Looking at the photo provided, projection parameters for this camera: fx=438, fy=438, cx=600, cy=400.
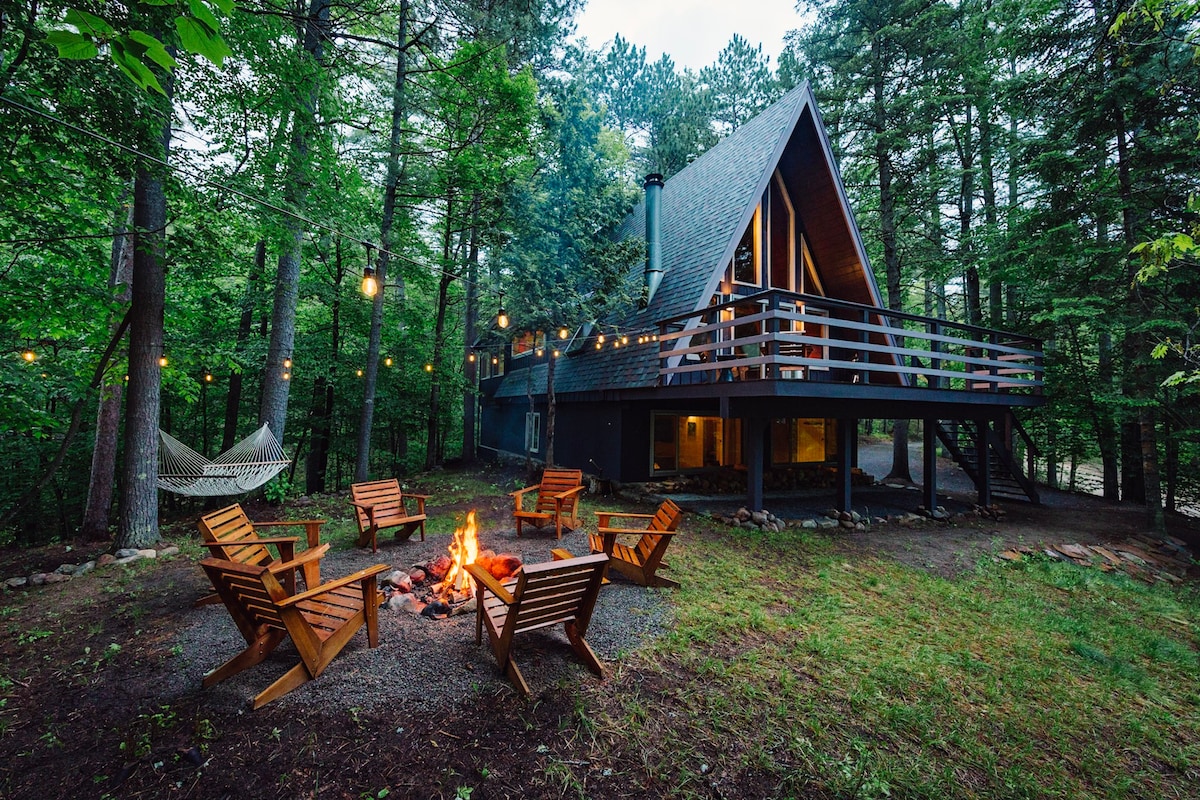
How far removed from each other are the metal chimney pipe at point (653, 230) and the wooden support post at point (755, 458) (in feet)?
14.6

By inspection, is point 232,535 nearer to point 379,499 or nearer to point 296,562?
point 296,562

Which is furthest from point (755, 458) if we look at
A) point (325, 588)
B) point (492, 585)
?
point (325, 588)

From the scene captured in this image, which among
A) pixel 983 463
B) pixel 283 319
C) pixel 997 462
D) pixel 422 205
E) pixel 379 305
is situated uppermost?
pixel 422 205

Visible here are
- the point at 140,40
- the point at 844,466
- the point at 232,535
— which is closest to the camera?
the point at 140,40

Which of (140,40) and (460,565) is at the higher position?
(140,40)

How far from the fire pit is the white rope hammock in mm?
4049

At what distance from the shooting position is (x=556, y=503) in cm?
650

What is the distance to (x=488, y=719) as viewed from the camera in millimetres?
2752

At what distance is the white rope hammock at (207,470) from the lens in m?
6.32

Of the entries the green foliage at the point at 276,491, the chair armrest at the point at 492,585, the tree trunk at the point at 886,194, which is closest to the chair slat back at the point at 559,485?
the chair armrest at the point at 492,585

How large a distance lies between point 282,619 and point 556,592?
1.76m

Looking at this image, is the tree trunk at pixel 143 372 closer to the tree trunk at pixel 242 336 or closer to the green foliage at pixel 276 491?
the green foliage at pixel 276 491

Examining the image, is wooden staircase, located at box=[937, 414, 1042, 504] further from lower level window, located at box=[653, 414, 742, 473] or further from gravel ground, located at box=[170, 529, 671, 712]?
gravel ground, located at box=[170, 529, 671, 712]

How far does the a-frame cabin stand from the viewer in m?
8.01
